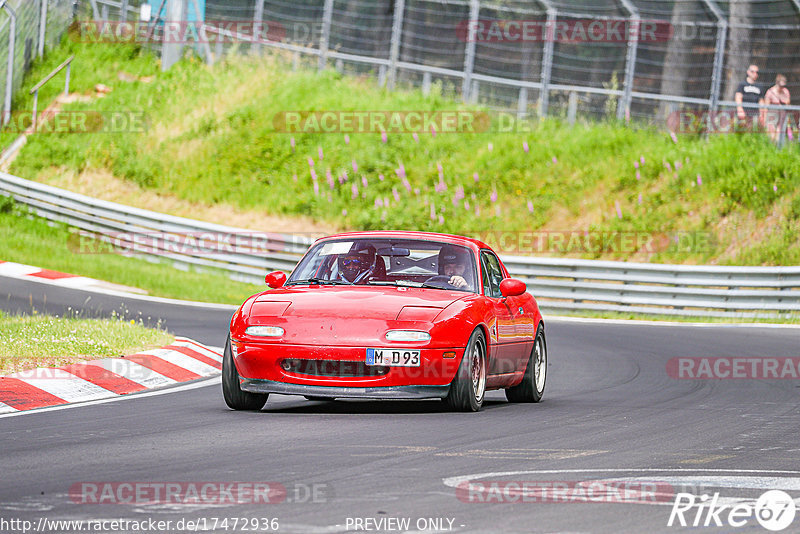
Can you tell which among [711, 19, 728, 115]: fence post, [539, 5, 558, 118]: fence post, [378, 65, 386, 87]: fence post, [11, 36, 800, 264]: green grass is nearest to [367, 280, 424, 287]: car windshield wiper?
[11, 36, 800, 264]: green grass

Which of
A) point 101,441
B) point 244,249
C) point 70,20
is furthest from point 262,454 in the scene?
point 70,20

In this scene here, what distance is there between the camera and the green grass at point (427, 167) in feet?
93.9

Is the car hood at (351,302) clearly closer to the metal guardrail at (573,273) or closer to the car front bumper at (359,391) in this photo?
the car front bumper at (359,391)

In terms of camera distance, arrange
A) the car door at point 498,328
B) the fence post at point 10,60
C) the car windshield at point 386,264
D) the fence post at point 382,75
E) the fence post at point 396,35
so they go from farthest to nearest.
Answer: the fence post at point 382,75 < the fence post at point 10,60 < the fence post at point 396,35 < the car windshield at point 386,264 < the car door at point 498,328

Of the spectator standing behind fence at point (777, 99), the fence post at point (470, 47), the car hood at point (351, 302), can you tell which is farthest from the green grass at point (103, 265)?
the car hood at point (351, 302)

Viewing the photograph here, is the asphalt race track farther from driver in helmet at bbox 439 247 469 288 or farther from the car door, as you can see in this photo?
driver in helmet at bbox 439 247 469 288

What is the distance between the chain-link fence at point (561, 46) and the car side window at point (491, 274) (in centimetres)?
1707

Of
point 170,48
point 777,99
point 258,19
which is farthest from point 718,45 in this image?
point 170,48

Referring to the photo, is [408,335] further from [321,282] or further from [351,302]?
[321,282]

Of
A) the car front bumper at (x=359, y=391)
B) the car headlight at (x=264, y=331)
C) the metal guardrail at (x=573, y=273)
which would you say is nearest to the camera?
the car front bumper at (x=359, y=391)

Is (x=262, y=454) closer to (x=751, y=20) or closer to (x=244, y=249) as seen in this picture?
(x=244, y=249)

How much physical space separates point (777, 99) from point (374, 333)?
2020 cm

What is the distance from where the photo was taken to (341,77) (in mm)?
34844

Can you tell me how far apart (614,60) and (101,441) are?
74.1 feet
